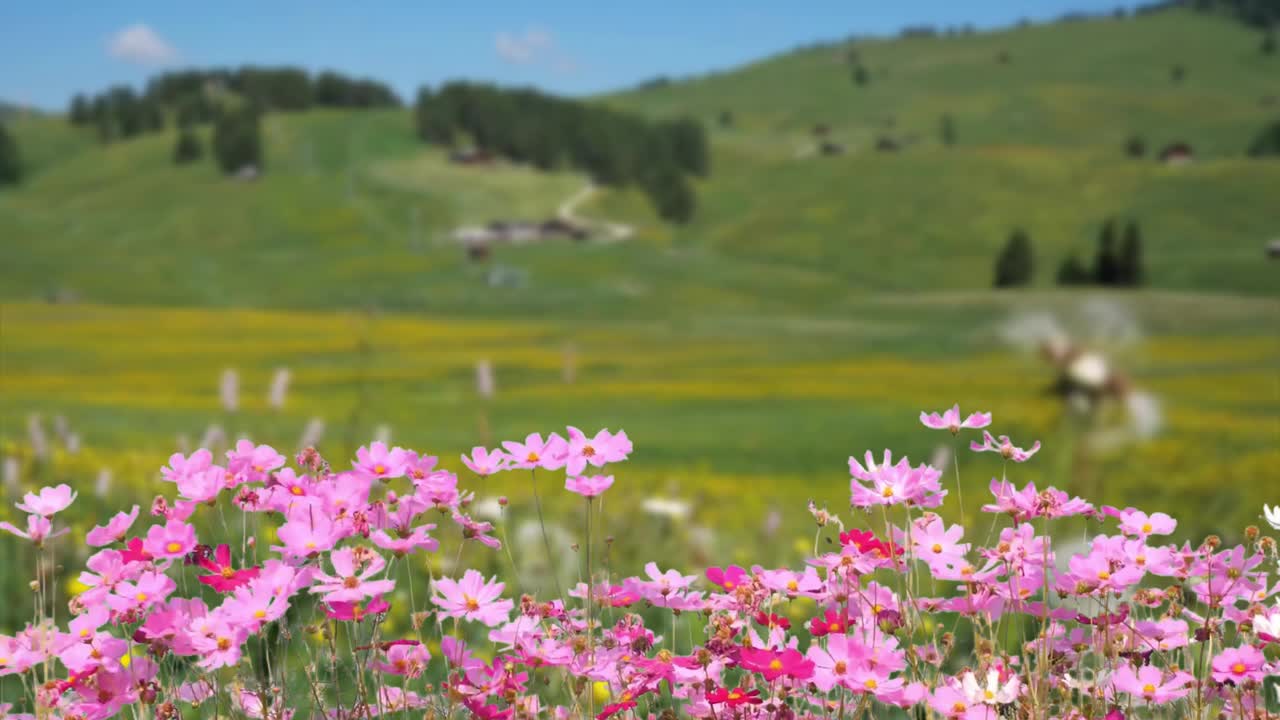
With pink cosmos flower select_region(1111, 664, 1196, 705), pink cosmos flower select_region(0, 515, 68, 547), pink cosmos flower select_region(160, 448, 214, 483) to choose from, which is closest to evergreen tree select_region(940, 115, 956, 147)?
pink cosmos flower select_region(1111, 664, 1196, 705)

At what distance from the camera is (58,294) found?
59.8 m

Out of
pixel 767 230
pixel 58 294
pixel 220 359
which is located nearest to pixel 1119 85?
pixel 767 230

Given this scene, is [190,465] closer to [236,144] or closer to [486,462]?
[486,462]

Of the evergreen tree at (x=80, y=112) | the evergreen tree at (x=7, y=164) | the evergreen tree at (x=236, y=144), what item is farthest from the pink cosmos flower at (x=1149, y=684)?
the evergreen tree at (x=80, y=112)

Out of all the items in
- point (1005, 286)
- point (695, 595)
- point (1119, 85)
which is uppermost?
point (1119, 85)

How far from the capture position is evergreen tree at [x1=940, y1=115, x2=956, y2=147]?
129875 millimetres

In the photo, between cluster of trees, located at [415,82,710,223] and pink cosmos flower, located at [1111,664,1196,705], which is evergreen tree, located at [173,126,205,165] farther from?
pink cosmos flower, located at [1111,664,1196,705]

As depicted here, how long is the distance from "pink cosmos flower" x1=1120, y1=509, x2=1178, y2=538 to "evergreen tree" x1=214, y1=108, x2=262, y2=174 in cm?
11842

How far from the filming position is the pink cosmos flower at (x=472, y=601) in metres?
2.30

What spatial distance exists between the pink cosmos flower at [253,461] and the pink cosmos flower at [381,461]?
0.22 meters

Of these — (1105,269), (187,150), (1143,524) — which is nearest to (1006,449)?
(1143,524)

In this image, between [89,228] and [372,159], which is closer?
[89,228]

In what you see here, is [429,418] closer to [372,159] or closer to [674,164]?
[674,164]

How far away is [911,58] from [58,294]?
153 m
